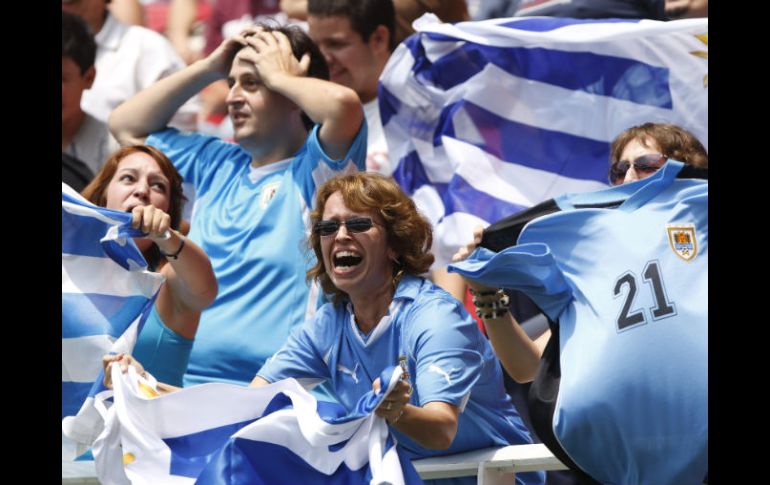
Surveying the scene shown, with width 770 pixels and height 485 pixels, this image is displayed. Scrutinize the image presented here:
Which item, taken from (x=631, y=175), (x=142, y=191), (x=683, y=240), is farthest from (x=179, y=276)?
(x=683, y=240)

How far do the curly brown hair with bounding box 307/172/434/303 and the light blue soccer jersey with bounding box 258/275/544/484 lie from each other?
0.07 meters

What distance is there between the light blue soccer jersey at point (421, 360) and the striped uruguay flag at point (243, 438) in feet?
0.81

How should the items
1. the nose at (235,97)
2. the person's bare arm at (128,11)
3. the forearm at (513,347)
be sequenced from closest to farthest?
the forearm at (513,347)
the nose at (235,97)
the person's bare arm at (128,11)

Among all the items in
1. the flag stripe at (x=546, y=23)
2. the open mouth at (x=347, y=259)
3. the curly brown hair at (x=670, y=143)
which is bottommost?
the open mouth at (x=347, y=259)

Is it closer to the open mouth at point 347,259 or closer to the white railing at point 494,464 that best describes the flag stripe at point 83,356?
the open mouth at point 347,259

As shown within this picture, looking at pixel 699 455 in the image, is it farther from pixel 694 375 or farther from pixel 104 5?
pixel 104 5

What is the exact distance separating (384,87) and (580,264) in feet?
6.74

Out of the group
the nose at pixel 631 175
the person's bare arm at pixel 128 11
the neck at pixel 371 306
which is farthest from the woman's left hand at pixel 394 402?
the person's bare arm at pixel 128 11

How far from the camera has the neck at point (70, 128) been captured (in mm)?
6230

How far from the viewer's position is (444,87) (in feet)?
18.9

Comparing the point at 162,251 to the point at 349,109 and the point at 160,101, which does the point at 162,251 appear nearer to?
the point at 349,109

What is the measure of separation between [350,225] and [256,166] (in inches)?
49.0

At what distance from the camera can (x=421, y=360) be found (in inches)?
153

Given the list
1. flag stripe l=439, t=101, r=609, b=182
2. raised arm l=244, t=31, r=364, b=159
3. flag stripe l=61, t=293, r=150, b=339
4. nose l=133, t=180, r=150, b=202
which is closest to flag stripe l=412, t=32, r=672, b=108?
flag stripe l=439, t=101, r=609, b=182
